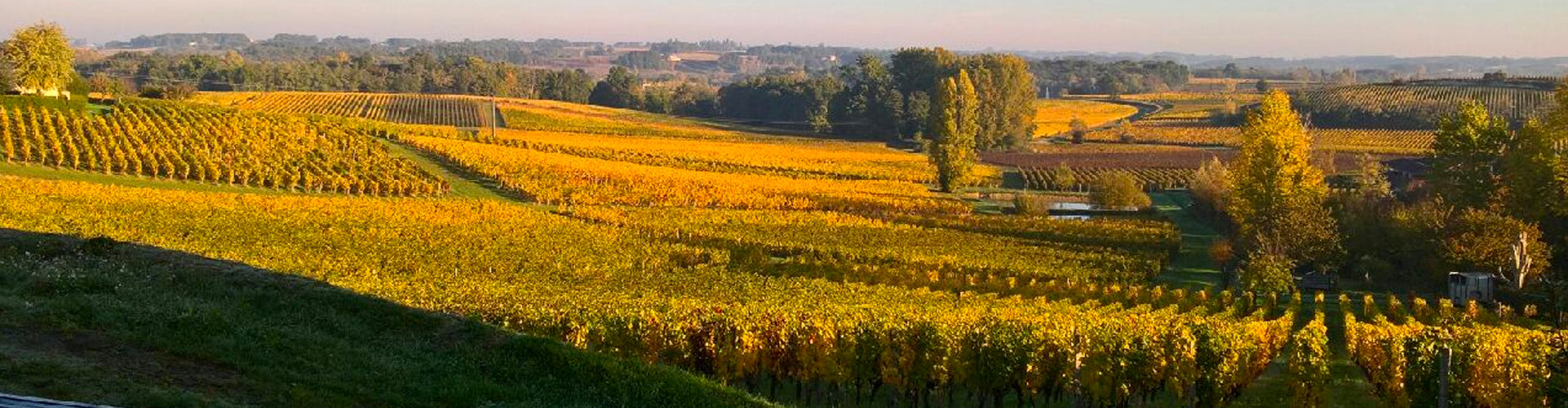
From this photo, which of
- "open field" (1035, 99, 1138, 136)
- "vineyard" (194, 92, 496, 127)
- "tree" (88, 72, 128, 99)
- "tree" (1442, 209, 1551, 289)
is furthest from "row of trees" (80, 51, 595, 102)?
"tree" (1442, 209, 1551, 289)

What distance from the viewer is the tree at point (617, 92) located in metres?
153

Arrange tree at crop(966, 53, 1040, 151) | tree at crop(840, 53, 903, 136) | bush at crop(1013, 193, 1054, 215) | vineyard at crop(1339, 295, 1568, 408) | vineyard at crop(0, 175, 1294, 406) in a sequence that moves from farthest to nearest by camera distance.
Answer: tree at crop(840, 53, 903, 136)
tree at crop(966, 53, 1040, 151)
bush at crop(1013, 193, 1054, 215)
vineyard at crop(0, 175, 1294, 406)
vineyard at crop(1339, 295, 1568, 408)

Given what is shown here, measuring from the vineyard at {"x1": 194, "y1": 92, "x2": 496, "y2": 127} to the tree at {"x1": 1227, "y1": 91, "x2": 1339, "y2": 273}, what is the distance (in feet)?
241

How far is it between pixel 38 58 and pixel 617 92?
8468 cm

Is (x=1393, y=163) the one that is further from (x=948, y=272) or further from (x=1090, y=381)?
(x=1090, y=381)

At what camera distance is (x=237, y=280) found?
2164 centimetres

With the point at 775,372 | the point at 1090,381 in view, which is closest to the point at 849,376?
the point at 775,372

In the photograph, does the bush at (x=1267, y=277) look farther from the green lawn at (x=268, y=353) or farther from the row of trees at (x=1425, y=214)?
the green lawn at (x=268, y=353)

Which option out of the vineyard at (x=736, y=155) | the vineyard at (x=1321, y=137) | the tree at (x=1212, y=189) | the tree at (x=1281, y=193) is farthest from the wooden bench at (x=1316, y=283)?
the vineyard at (x=1321, y=137)

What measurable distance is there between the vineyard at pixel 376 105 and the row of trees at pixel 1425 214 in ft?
243

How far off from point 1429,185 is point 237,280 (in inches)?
2041

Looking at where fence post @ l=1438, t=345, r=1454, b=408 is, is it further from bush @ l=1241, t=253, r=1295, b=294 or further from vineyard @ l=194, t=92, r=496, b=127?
vineyard @ l=194, t=92, r=496, b=127

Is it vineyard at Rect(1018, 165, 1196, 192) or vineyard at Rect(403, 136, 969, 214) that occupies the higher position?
vineyard at Rect(403, 136, 969, 214)

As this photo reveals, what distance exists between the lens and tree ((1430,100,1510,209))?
4584cm
